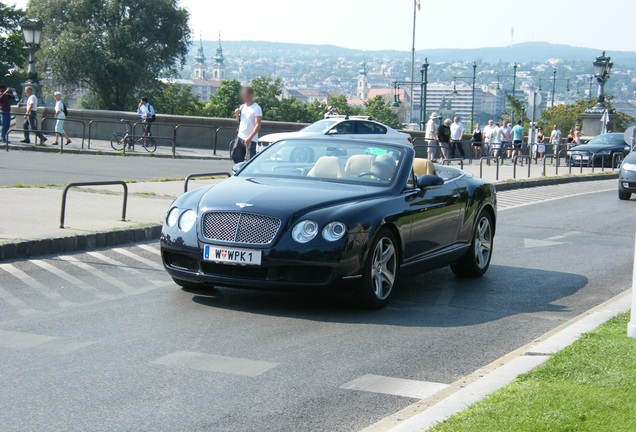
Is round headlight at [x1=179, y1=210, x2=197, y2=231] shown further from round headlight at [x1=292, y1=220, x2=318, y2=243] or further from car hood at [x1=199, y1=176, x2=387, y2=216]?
round headlight at [x1=292, y1=220, x2=318, y2=243]

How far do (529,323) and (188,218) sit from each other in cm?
299

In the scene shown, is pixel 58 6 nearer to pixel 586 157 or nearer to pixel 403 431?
pixel 586 157

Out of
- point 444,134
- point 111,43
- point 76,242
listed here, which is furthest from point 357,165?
point 111,43

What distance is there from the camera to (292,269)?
8562mm

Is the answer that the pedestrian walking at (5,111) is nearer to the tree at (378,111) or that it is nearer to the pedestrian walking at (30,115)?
the pedestrian walking at (30,115)

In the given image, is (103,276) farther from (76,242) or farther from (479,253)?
(479,253)

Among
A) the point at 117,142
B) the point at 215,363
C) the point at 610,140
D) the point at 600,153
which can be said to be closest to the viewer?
the point at 215,363

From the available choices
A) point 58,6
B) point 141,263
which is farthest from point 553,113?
point 141,263

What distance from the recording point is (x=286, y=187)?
9.30 m

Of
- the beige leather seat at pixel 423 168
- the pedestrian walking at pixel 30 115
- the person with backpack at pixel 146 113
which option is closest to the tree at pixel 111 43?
the person with backpack at pixel 146 113

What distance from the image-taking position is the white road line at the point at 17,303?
833cm

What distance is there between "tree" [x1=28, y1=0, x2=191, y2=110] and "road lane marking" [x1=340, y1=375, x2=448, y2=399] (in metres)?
64.4

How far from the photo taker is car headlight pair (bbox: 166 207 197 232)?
894cm

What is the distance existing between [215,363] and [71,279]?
11.9ft
